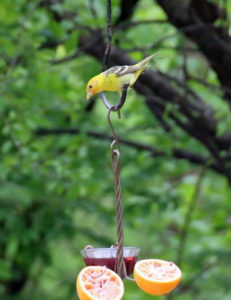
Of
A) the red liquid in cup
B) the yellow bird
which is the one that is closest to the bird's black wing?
the yellow bird

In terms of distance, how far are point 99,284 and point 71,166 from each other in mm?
3802

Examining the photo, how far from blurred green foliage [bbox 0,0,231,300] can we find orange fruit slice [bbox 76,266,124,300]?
99.6 inches

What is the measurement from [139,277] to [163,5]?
268 centimetres

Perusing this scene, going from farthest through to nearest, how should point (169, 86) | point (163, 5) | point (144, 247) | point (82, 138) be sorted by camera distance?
point (144, 247)
point (82, 138)
point (169, 86)
point (163, 5)

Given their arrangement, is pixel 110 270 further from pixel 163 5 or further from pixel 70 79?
pixel 70 79

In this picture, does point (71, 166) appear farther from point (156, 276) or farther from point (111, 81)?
point (156, 276)

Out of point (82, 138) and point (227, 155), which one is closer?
point (227, 155)

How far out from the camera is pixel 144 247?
10641mm

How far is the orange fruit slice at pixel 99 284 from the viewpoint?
2.62m

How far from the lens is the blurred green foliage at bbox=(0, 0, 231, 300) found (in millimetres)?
5949

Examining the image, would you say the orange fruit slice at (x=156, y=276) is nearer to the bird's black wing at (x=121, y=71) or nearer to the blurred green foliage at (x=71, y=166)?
the bird's black wing at (x=121, y=71)

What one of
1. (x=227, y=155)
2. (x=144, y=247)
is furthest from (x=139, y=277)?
(x=144, y=247)

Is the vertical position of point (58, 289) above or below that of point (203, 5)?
below

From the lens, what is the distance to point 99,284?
273 cm
